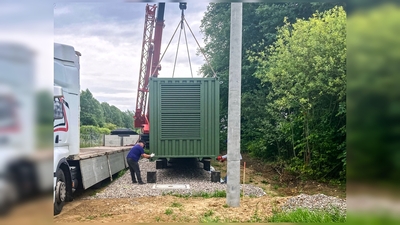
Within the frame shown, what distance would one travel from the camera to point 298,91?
8883 mm

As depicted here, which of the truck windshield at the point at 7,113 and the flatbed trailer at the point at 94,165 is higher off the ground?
the truck windshield at the point at 7,113

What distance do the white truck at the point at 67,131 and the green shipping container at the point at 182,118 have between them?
2.30 metres

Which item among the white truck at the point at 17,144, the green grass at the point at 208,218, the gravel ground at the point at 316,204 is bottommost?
the green grass at the point at 208,218

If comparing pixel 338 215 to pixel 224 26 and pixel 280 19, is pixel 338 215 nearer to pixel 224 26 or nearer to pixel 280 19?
pixel 280 19

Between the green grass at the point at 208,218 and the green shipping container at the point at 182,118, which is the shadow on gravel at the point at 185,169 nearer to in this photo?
the green shipping container at the point at 182,118

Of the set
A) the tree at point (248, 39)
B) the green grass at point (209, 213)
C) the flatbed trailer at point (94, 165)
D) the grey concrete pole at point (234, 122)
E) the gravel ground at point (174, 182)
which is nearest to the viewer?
the green grass at point (209, 213)

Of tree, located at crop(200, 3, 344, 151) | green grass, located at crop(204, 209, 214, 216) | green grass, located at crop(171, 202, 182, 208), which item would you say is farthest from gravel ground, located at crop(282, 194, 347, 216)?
tree, located at crop(200, 3, 344, 151)

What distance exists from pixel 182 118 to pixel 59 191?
3.85 m

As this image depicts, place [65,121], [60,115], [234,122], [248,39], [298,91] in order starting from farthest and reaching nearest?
[248,39] < [298,91] < [234,122] < [65,121] < [60,115]

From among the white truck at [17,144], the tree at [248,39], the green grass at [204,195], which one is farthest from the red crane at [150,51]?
the white truck at [17,144]

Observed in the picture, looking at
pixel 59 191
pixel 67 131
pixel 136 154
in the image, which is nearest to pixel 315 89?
pixel 136 154

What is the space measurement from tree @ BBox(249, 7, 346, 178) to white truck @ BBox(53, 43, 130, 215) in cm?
589

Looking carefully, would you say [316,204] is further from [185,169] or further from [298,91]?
[185,169]

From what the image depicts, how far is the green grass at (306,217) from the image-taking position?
4.38 metres
